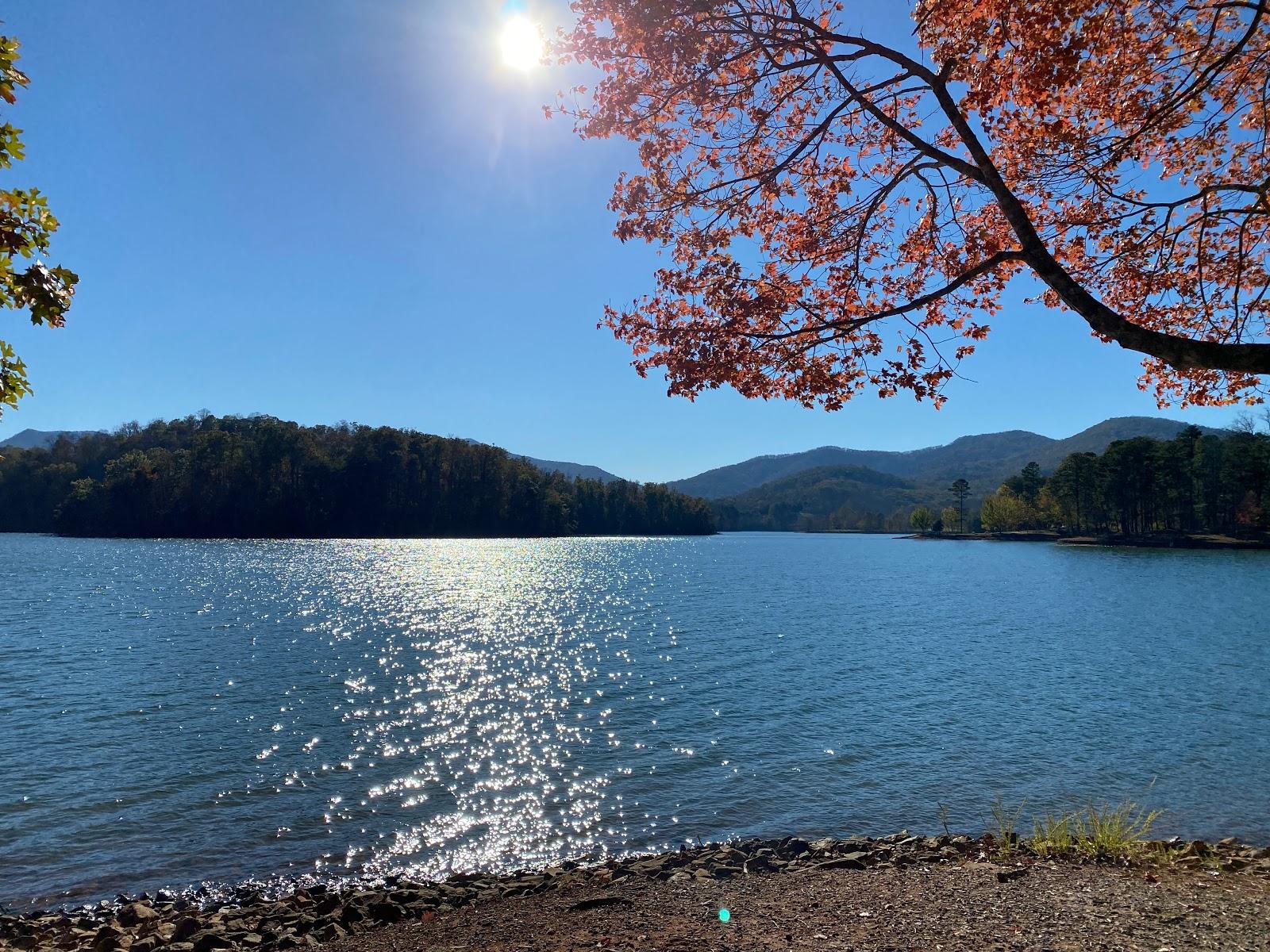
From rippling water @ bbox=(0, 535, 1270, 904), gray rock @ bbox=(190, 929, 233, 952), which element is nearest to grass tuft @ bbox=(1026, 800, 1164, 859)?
rippling water @ bbox=(0, 535, 1270, 904)

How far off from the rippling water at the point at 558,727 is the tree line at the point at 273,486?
376 feet

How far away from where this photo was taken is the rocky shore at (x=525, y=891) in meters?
9.84

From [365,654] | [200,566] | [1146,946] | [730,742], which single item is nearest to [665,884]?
[1146,946]

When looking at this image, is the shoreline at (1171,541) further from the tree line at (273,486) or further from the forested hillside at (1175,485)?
the tree line at (273,486)

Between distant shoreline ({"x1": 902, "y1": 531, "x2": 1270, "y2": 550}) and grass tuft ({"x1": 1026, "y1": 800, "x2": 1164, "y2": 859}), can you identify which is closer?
grass tuft ({"x1": 1026, "y1": 800, "x2": 1164, "y2": 859})

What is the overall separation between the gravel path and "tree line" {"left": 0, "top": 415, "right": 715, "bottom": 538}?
169 metres

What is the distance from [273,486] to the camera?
522 feet

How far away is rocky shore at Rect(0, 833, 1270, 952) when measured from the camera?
32.3ft

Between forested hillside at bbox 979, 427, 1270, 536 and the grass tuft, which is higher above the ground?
forested hillside at bbox 979, 427, 1270, 536

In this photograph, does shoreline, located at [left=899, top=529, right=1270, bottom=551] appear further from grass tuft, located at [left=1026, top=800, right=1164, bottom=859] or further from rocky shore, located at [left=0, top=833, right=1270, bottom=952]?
A: rocky shore, located at [left=0, top=833, right=1270, bottom=952]

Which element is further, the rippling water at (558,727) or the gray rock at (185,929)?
the rippling water at (558,727)

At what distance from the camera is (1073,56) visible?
696 cm

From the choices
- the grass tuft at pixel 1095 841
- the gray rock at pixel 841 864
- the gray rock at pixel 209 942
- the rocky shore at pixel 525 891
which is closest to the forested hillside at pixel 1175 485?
the grass tuft at pixel 1095 841

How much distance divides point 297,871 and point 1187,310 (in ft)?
55.8
